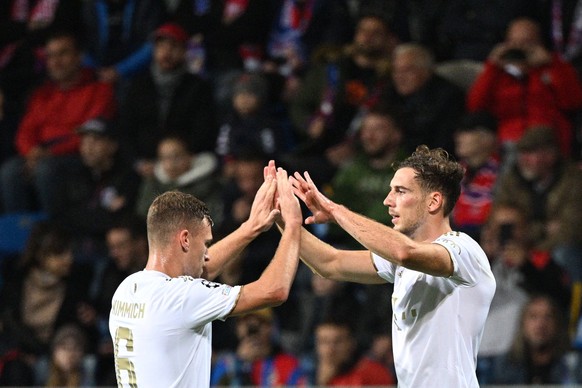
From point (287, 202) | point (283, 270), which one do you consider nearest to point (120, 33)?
point (287, 202)

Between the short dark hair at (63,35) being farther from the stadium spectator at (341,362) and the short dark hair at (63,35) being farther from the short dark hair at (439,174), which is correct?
the short dark hair at (439,174)

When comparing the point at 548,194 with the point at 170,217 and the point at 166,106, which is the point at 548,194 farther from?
the point at 170,217

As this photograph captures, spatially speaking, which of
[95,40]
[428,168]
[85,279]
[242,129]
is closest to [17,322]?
[85,279]

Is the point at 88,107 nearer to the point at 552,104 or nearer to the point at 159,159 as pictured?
the point at 159,159

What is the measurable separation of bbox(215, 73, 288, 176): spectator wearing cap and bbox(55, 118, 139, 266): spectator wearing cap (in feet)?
3.19

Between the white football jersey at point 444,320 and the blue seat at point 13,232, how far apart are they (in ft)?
21.6

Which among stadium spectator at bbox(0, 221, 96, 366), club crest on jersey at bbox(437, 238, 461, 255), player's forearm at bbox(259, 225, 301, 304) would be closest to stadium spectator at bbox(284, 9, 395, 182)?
stadium spectator at bbox(0, 221, 96, 366)

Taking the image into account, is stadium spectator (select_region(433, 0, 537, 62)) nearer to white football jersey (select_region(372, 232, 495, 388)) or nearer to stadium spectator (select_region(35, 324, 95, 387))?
stadium spectator (select_region(35, 324, 95, 387))

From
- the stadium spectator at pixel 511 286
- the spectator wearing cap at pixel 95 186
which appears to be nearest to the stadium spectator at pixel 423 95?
the stadium spectator at pixel 511 286

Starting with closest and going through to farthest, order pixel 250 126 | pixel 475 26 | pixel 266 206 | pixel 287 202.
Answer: pixel 287 202, pixel 266 206, pixel 475 26, pixel 250 126

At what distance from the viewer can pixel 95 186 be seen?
38.5ft

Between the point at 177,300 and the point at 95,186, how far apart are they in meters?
6.61

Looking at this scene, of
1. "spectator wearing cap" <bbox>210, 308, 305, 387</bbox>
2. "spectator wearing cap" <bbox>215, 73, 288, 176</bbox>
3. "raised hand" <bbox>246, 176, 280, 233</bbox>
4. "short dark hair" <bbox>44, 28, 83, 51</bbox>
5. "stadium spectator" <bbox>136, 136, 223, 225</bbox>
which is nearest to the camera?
"raised hand" <bbox>246, 176, 280, 233</bbox>

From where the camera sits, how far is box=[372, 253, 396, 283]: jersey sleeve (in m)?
5.95
